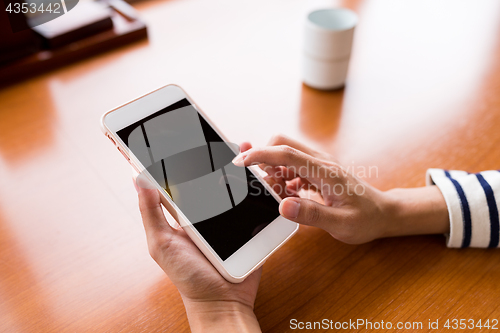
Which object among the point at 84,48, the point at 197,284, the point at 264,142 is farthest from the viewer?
the point at 84,48

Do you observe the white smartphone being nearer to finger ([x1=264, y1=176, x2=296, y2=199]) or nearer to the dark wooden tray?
finger ([x1=264, y1=176, x2=296, y2=199])

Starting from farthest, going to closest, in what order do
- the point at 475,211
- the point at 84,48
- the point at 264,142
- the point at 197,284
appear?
the point at 84,48 → the point at 264,142 → the point at 475,211 → the point at 197,284

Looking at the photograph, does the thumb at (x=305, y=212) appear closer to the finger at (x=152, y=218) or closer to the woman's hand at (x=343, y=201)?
the woman's hand at (x=343, y=201)

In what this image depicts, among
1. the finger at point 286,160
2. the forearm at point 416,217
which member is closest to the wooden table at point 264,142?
the forearm at point 416,217

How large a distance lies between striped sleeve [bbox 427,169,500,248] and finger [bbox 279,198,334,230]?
0.21m

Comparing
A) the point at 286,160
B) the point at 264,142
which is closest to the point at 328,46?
the point at 264,142

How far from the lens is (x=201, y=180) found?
59 cm

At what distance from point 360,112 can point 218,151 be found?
381mm

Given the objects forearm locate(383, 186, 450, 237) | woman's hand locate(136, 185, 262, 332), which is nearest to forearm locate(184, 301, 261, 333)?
woman's hand locate(136, 185, 262, 332)

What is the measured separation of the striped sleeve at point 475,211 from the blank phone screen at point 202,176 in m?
0.27

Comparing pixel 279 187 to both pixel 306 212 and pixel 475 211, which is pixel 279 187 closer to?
pixel 306 212

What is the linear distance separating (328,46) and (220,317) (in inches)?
22.6

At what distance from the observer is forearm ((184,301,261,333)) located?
0.49 metres

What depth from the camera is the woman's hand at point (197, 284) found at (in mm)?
499
